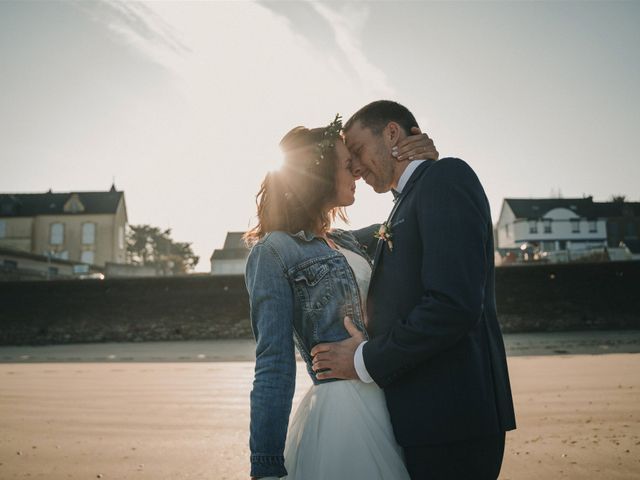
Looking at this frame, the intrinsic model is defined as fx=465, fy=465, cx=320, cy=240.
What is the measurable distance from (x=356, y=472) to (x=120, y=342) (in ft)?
81.5

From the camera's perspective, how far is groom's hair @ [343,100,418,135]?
7.51ft

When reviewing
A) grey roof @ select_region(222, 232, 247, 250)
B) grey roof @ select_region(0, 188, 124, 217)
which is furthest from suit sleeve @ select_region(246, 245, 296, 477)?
grey roof @ select_region(0, 188, 124, 217)

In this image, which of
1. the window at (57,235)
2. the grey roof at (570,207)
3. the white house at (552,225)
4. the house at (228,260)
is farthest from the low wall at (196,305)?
the grey roof at (570,207)

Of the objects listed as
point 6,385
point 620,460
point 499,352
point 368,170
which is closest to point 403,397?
point 499,352

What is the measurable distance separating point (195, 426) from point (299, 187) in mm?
5560

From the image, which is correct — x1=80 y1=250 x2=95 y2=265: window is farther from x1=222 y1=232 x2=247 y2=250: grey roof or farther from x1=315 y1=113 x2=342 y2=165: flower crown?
x1=315 y1=113 x2=342 y2=165: flower crown

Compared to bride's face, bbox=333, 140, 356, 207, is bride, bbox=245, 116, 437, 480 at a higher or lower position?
lower

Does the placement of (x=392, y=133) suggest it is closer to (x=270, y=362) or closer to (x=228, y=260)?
(x=270, y=362)

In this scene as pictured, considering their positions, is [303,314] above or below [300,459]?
above

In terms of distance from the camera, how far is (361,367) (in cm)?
185

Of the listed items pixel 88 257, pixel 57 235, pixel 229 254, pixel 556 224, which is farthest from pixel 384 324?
pixel 556 224

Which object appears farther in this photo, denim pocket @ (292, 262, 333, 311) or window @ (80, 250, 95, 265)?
window @ (80, 250, 95, 265)

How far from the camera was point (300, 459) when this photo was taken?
78.1 inches

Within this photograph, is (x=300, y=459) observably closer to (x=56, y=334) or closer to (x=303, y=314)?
(x=303, y=314)
